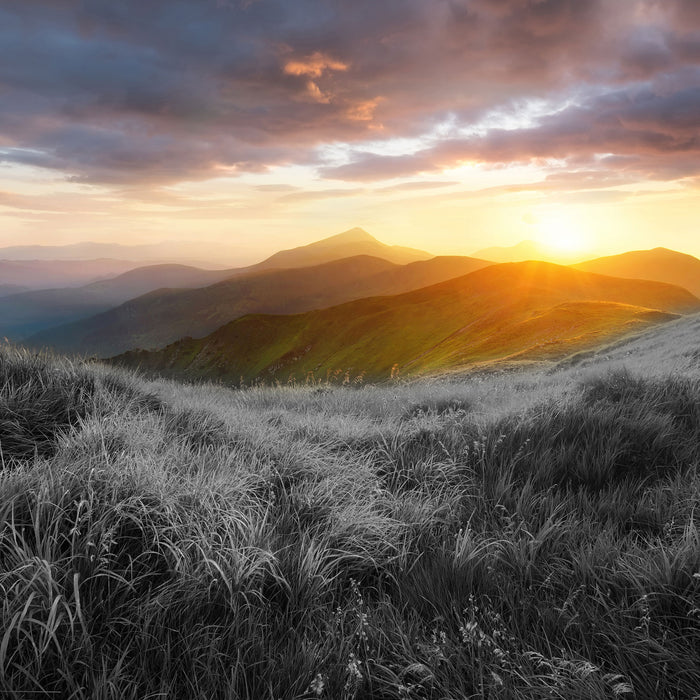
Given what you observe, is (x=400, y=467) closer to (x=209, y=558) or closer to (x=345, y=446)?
(x=345, y=446)

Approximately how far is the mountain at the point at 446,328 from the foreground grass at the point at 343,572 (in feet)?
85.6

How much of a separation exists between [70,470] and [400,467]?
2.72 metres

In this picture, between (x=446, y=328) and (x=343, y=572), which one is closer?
(x=343, y=572)

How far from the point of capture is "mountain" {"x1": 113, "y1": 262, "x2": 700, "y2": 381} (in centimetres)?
4056

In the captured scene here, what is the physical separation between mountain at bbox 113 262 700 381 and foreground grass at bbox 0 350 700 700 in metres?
26.1

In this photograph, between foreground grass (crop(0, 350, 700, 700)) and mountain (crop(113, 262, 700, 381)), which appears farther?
mountain (crop(113, 262, 700, 381))

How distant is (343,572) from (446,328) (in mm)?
84662

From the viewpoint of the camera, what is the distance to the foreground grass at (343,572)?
6.01 feet

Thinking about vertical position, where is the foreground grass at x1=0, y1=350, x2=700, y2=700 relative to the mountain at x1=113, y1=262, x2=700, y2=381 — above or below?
above

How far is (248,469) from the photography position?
386cm

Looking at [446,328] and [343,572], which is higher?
[343,572]

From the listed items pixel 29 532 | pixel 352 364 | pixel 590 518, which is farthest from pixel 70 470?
pixel 352 364

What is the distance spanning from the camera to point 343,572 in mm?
2648

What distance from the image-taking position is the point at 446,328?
3356 inches
